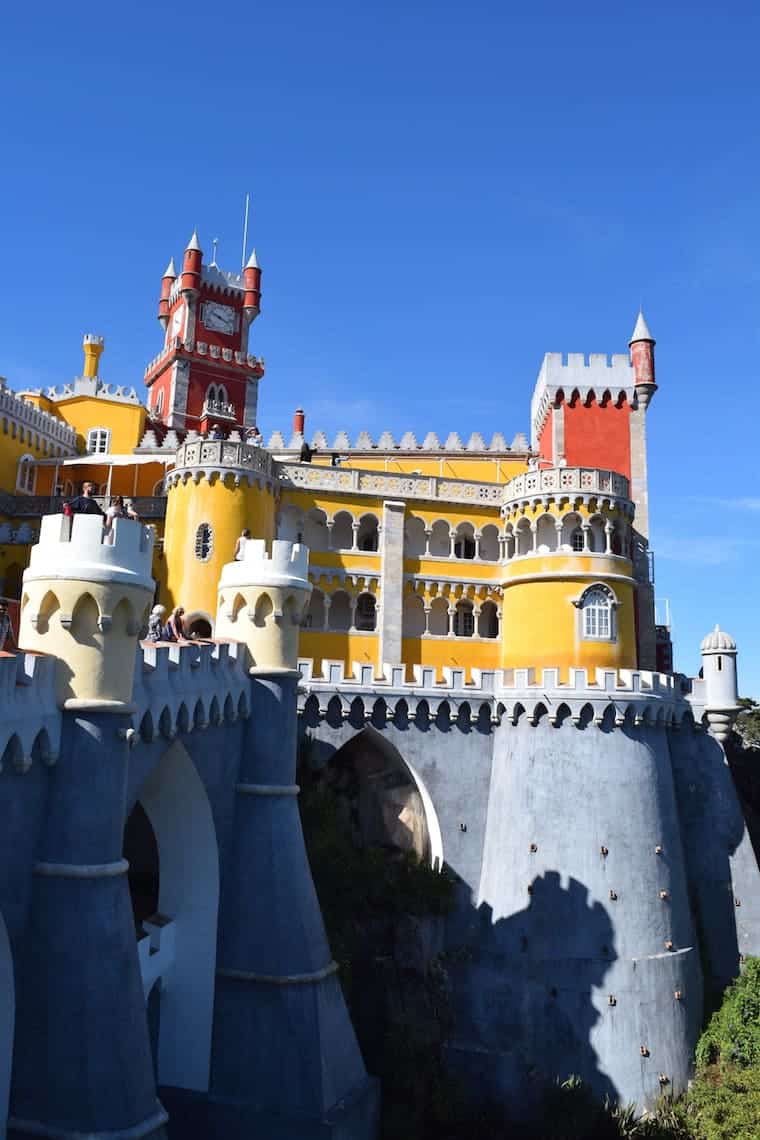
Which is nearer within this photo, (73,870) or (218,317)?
(73,870)

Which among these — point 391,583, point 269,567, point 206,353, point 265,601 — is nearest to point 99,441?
point 206,353

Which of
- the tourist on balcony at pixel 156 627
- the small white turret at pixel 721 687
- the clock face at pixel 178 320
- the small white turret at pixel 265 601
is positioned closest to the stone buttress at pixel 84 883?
the tourist on balcony at pixel 156 627

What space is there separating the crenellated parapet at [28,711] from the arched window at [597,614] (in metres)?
26.5

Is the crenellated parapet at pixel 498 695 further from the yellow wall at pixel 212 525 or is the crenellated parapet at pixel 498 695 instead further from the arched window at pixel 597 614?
the yellow wall at pixel 212 525

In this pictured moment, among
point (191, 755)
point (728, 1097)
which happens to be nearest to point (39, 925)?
point (191, 755)

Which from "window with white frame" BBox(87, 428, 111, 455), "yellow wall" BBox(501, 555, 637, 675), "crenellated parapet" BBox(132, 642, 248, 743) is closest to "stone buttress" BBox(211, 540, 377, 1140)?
"crenellated parapet" BBox(132, 642, 248, 743)

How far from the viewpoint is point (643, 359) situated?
45188 mm

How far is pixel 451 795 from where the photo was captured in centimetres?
3522

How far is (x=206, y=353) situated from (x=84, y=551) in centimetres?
4219

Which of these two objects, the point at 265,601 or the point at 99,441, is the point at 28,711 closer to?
the point at 265,601

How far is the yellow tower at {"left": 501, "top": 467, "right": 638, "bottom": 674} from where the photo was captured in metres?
37.8

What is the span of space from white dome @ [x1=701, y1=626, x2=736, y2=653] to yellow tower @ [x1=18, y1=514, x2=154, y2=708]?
28760 millimetres

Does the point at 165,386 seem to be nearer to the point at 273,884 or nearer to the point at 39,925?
the point at 273,884

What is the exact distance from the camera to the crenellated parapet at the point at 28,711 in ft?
45.0
